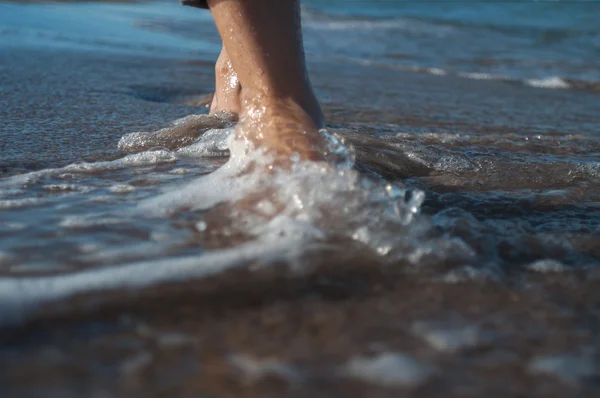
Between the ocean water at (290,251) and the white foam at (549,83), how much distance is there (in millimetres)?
2234

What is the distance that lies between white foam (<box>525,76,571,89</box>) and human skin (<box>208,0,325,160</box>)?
358 cm

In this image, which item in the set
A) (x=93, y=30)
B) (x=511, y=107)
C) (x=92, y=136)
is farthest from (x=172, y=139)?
(x=93, y=30)

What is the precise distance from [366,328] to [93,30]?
18.5ft

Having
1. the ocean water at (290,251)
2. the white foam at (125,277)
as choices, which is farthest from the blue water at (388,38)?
the white foam at (125,277)

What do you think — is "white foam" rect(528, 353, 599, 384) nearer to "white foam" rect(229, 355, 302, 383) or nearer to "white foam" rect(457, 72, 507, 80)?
"white foam" rect(229, 355, 302, 383)

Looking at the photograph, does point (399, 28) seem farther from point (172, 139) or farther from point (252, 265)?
point (252, 265)

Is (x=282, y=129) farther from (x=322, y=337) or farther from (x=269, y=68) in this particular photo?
(x=322, y=337)

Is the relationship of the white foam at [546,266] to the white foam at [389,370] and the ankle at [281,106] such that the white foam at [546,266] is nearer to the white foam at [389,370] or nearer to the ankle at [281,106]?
the white foam at [389,370]

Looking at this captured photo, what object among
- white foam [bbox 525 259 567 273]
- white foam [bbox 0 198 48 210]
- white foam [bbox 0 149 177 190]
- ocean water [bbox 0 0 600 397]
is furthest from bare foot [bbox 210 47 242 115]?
white foam [bbox 525 259 567 273]

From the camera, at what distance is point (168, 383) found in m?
0.83

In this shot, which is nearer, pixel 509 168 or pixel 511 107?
pixel 509 168

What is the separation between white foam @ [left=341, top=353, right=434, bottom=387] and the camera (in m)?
0.86

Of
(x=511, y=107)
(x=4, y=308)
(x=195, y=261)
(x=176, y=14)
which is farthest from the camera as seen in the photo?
(x=176, y=14)

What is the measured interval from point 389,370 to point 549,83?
4611mm
